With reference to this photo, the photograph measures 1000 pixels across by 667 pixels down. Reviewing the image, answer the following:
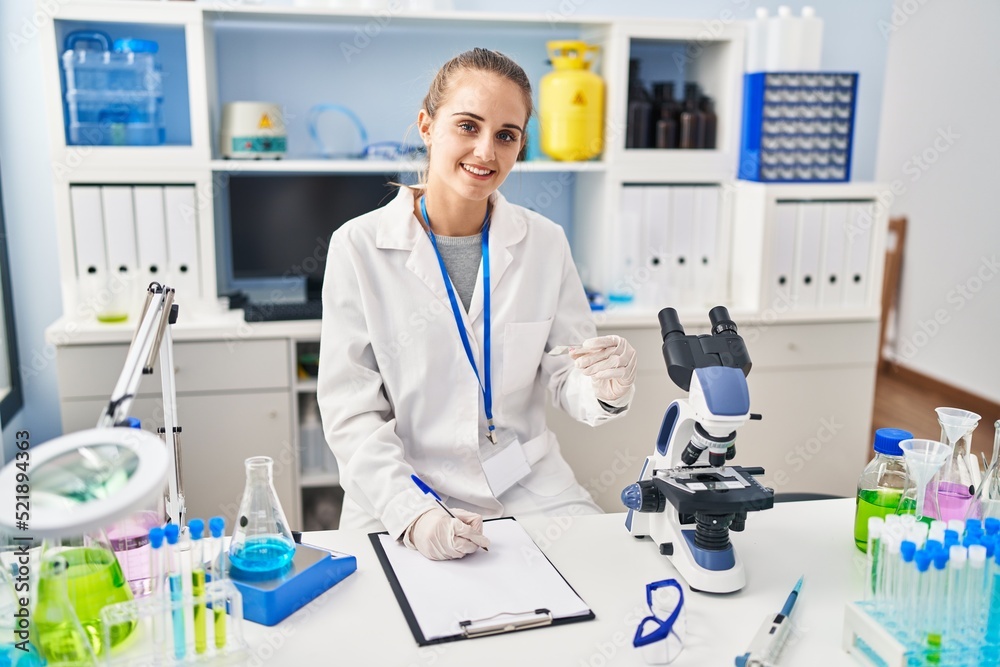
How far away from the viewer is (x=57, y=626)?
0.99 m

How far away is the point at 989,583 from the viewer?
1.02 m

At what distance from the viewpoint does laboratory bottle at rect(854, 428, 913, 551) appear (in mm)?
1361

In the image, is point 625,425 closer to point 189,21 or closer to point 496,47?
point 496,47

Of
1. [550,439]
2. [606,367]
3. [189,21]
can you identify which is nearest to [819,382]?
[550,439]

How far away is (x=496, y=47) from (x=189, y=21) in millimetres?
1049

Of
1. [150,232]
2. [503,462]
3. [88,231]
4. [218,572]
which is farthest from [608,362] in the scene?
[88,231]

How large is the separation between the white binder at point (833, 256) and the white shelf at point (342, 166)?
2.60 feet

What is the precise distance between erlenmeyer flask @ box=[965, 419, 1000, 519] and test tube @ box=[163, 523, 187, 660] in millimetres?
1113

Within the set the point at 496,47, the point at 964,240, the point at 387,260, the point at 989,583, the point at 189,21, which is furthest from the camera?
the point at 964,240

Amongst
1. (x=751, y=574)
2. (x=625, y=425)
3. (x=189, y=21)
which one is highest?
(x=189, y=21)

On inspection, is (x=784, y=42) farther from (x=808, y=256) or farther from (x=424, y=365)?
(x=424, y=365)

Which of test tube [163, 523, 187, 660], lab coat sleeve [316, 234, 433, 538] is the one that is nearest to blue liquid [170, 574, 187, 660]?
test tube [163, 523, 187, 660]

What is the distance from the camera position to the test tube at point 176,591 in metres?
1.01

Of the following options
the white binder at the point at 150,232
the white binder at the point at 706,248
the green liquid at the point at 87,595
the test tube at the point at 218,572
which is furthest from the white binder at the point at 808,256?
the green liquid at the point at 87,595
